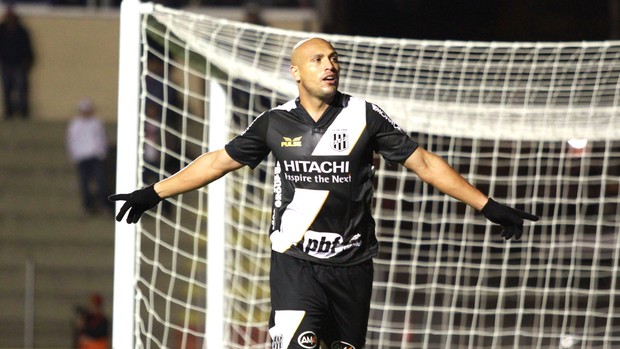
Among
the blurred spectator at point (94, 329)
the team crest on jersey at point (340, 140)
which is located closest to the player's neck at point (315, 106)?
the team crest on jersey at point (340, 140)

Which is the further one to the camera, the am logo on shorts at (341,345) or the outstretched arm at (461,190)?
the am logo on shorts at (341,345)

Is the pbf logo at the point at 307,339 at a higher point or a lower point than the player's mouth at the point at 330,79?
lower

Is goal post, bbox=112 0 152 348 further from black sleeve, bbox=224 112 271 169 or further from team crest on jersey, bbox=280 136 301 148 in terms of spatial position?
team crest on jersey, bbox=280 136 301 148

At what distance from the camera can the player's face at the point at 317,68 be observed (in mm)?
5242

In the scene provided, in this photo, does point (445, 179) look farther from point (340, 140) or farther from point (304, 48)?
point (304, 48)

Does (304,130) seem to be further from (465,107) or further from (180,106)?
(180,106)

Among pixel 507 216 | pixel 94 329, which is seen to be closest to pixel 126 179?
pixel 507 216

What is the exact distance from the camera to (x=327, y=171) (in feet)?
17.4

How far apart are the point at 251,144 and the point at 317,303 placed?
0.77 metres

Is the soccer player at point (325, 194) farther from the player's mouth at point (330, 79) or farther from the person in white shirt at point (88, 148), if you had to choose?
the person in white shirt at point (88, 148)

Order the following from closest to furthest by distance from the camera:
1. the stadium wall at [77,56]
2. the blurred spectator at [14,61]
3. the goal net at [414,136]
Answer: the goal net at [414,136] → the blurred spectator at [14,61] → the stadium wall at [77,56]

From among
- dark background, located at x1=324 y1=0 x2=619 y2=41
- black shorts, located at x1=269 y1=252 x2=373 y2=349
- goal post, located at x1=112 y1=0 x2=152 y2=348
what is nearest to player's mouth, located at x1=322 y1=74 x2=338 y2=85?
black shorts, located at x1=269 y1=252 x2=373 y2=349

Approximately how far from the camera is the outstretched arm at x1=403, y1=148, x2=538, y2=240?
530cm

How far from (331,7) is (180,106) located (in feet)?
8.90
